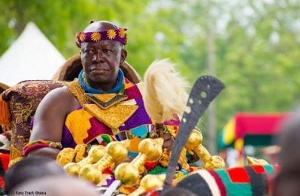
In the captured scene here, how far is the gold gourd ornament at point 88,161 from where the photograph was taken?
17.0 ft

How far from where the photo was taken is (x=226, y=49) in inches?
1620

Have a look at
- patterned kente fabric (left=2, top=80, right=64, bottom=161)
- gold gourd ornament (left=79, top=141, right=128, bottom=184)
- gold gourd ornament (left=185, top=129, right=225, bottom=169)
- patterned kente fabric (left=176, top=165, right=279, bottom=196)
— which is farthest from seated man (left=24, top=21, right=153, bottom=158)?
patterned kente fabric (left=176, top=165, right=279, bottom=196)

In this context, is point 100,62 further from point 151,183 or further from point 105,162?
point 151,183

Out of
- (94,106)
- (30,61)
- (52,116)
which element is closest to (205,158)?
(94,106)

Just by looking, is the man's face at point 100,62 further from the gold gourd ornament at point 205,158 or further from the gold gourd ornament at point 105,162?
the gold gourd ornament at point 105,162

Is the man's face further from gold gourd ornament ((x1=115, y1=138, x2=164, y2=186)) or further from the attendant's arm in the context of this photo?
gold gourd ornament ((x1=115, y1=138, x2=164, y2=186))

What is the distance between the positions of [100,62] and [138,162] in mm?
1340

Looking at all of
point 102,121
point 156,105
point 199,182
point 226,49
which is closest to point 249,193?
point 199,182

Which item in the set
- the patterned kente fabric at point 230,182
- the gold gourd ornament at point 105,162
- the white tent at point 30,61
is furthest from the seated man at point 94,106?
the white tent at point 30,61

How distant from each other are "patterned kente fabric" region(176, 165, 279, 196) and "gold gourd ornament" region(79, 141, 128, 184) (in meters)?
0.77

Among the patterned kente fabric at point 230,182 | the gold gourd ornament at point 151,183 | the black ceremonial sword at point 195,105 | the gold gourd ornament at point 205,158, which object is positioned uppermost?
the black ceremonial sword at point 195,105

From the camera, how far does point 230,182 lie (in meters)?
4.41

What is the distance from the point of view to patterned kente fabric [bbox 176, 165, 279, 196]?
4324 millimetres

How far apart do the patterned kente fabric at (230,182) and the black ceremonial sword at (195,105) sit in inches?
11.8
